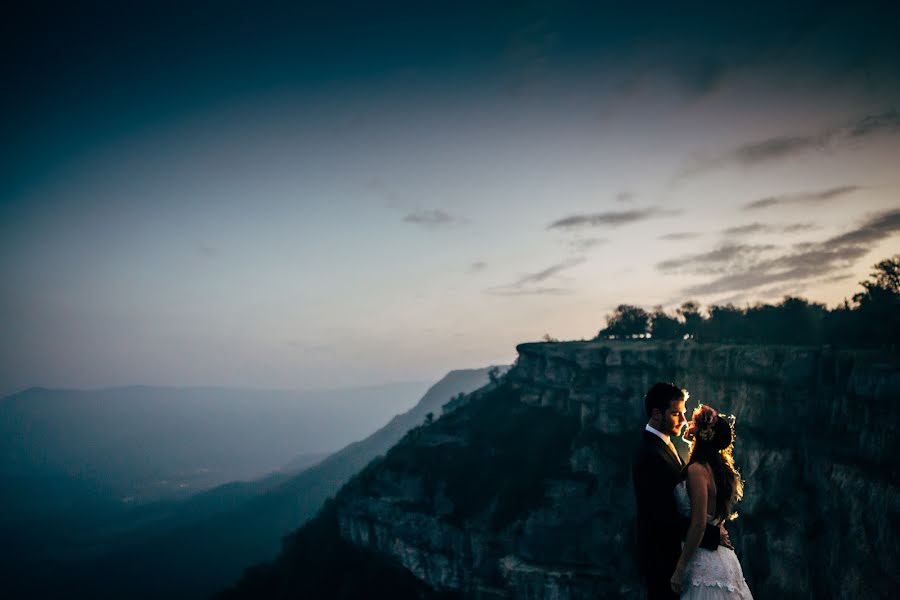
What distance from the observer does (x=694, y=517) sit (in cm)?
470

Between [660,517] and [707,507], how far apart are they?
0.49 m

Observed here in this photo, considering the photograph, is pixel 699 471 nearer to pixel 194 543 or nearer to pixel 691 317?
pixel 691 317

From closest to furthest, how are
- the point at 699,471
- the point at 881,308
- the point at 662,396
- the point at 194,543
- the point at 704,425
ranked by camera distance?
the point at 699,471, the point at 704,425, the point at 662,396, the point at 881,308, the point at 194,543

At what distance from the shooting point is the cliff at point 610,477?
111ft

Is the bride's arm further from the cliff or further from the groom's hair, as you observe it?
the cliff

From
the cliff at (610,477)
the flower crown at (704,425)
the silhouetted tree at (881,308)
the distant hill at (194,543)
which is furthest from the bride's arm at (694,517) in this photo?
the distant hill at (194,543)

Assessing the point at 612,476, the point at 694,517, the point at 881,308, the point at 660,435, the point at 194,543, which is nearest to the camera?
the point at 694,517

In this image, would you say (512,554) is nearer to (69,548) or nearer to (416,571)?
Result: (416,571)

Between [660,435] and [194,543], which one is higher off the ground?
[660,435]

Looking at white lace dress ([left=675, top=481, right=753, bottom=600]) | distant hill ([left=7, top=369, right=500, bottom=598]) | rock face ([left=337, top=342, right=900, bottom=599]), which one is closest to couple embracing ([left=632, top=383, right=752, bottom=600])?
white lace dress ([left=675, top=481, right=753, bottom=600])

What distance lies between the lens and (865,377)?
3491 cm

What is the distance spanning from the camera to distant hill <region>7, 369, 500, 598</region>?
375ft

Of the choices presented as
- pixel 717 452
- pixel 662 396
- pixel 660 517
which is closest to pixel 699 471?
pixel 717 452

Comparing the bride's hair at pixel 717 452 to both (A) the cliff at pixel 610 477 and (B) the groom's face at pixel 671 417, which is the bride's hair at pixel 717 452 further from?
(A) the cliff at pixel 610 477
